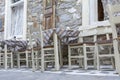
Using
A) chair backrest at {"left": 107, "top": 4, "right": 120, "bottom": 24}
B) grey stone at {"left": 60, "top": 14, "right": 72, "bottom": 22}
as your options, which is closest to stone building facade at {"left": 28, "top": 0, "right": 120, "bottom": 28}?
grey stone at {"left": 60, "top": 14, "right": 72, "bottom": 22}

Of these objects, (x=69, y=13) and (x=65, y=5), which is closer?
(x=69, y=13)

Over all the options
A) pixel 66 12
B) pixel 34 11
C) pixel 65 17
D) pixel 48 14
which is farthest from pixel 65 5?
pixel 34 11

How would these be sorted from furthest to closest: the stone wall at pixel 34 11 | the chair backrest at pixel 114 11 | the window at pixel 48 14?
the stone wall at pixel 34 11
the window at pixel 48 14
the chair backrest at pixel 114 11

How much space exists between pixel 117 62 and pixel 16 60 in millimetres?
4237

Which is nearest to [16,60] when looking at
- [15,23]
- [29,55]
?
[29,55]

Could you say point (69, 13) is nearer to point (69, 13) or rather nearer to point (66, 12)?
point (69, 13)

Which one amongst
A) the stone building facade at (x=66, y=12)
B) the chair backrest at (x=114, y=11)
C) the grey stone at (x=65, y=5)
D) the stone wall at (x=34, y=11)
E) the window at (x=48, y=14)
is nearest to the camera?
the chair backrest at (x=114, y=11)

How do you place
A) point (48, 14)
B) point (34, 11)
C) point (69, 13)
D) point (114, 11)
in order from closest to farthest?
point (114, 11) < point (69, 13) < point (48, 14) < point (34, 11)

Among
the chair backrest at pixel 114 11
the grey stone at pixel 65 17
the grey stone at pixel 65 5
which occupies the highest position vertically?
the grey stone at pixel 65 5

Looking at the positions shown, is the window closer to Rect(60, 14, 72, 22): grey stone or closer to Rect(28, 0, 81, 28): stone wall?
Rect(28, 0, 81, 28): stone wall

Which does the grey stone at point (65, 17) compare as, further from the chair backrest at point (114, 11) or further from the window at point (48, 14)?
the chair backrest at point (114, 11)

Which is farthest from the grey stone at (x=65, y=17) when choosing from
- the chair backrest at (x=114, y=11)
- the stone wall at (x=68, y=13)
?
the chair backrest at (x=114, y=11)

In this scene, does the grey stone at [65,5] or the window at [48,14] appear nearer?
the grey stone at [65,5]

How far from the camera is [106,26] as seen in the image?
Result: 4.79 m
